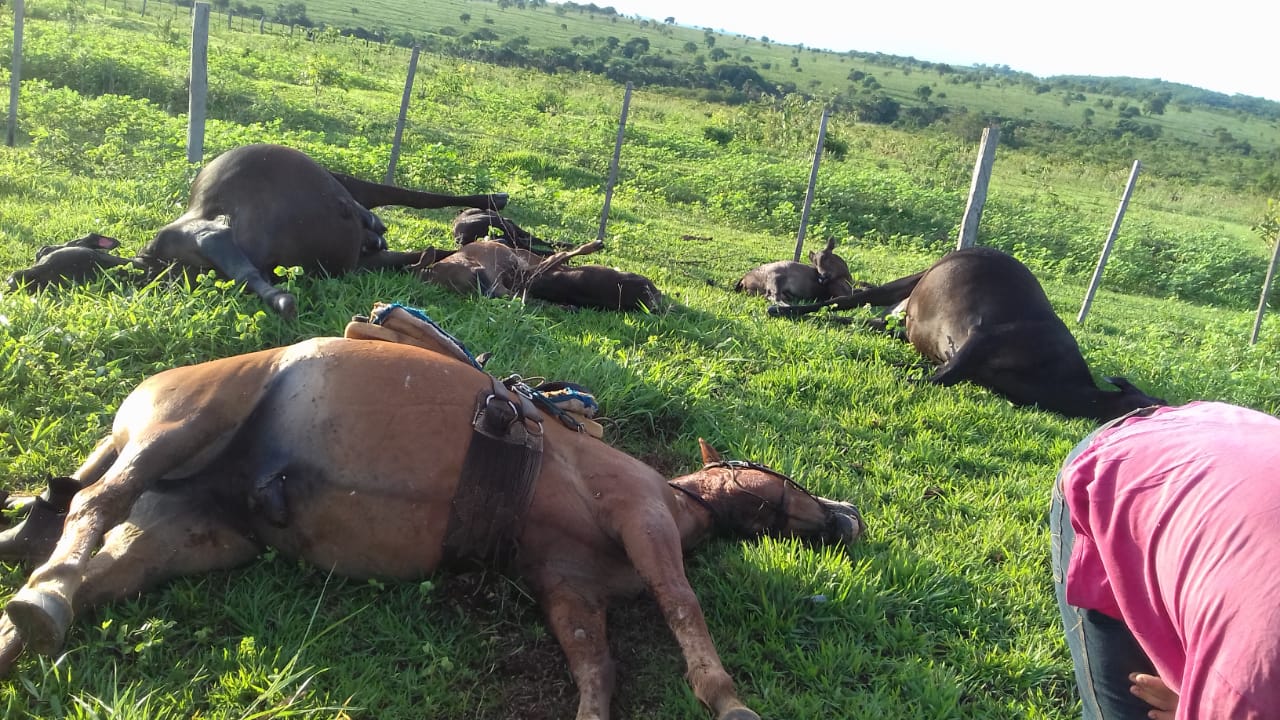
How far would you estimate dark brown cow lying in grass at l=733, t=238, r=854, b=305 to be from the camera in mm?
8117

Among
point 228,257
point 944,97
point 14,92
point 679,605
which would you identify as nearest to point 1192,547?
point 679,605

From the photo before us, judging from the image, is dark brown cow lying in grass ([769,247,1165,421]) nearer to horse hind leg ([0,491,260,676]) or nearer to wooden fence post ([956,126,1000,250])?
wooden fence post ([956,126,1000,250])

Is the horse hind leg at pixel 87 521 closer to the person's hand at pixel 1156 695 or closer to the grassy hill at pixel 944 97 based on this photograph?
the person's hand at pixel 1156 695

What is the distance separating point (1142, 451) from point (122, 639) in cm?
277

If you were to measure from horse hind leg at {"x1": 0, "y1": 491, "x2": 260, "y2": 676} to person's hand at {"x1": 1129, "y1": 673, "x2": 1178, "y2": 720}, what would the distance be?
2.63m

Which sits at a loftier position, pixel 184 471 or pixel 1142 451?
pixel 1142 451

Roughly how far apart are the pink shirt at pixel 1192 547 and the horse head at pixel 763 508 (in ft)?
4.44

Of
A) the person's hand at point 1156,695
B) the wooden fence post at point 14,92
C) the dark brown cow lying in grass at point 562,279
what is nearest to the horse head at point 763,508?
the person's hand at point 1156,695

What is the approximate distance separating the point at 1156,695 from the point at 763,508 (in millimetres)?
1612

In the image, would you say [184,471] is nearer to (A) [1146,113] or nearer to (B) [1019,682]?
(B) [1019,682]

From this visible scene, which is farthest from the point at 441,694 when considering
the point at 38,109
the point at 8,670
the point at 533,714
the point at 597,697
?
the point at 38,109

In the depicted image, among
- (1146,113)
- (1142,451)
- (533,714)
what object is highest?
(1146,113)

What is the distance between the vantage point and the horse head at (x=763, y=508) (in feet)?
11.2

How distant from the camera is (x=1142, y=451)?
196 centimetres
